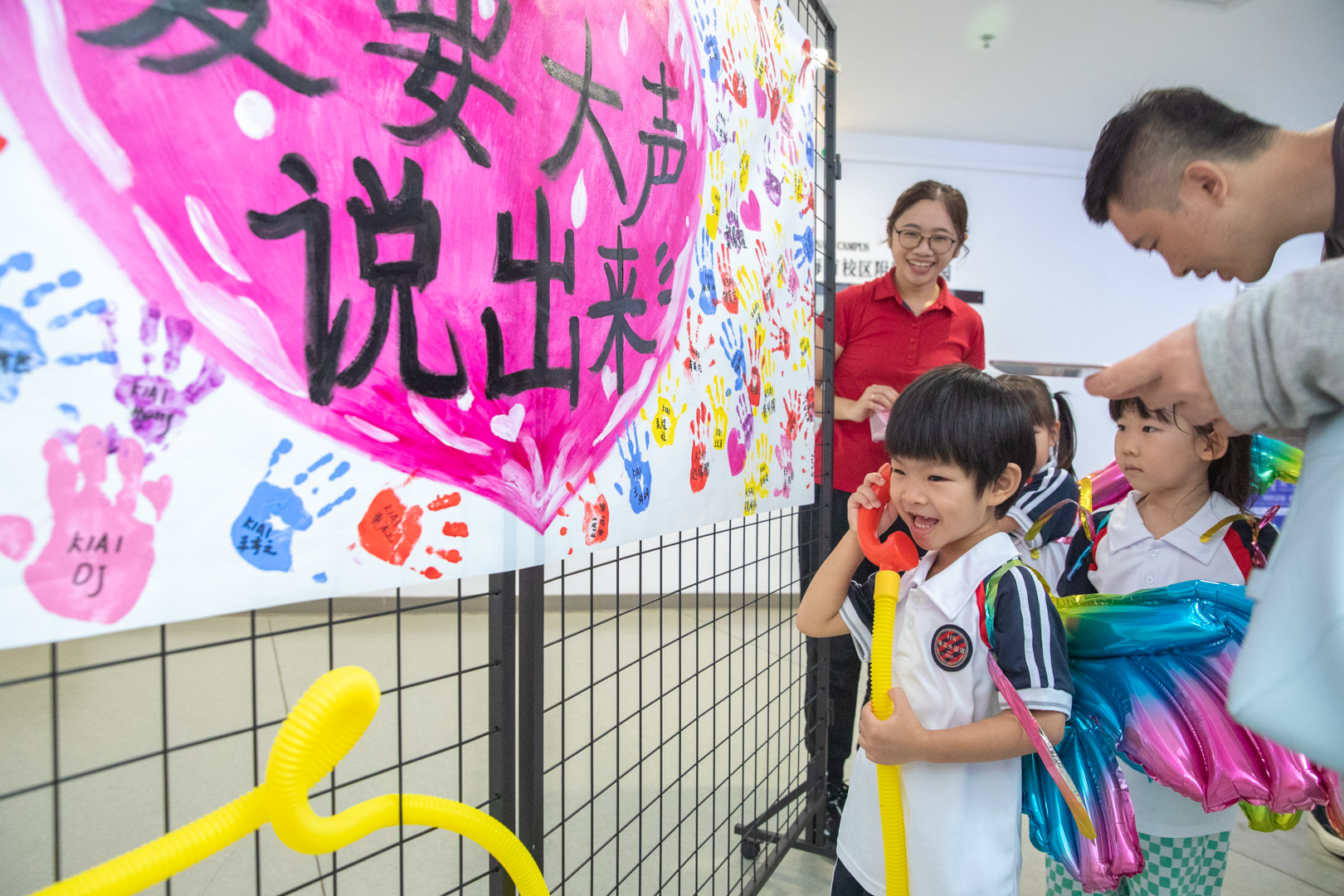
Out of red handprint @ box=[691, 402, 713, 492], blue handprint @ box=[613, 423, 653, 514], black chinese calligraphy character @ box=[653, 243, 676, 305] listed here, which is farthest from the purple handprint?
red handprint @ box=[691, 402, 713, 492]

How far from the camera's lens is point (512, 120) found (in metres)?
0.78

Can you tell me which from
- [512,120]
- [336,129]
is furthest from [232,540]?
[512,120]

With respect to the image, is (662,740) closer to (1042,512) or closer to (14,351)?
(1042,512)

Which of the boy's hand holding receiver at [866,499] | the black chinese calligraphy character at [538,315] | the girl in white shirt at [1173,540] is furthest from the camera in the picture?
the girl in white shirt at [1173,540]

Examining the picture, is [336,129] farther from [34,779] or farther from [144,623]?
[34,779]

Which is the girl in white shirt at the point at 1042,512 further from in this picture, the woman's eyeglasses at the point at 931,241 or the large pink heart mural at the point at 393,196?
the large pink heart mural at the point at 393,196

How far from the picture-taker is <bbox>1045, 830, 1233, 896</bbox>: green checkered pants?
47.5 inches

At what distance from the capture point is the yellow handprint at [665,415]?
1074 millimetres

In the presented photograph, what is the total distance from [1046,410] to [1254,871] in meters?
1.21

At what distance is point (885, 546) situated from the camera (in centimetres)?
104

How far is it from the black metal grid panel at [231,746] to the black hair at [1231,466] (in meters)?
1.15

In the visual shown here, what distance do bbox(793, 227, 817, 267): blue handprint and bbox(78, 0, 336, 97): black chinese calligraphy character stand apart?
1.12 m

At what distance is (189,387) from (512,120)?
16.5 inches

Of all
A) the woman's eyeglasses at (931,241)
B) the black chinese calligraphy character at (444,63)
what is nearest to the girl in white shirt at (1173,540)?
the woman's eyeglasses at (931,241)
